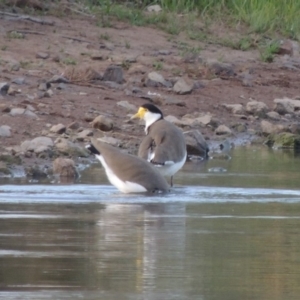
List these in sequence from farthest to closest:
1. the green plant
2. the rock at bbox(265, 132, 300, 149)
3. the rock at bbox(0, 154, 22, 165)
Answer: the green plant → the rock at bbox(265, 132, 300, 149) → the rock at bbox(0, 154, 22, 165)

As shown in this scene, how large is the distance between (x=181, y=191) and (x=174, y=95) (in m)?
6.62

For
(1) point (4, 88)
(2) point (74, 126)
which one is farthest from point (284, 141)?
(1) point (4, 88)

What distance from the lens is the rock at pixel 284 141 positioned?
14.7m

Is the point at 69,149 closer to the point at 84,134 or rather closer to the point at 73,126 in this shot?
the point at 84,134

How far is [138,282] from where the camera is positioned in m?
6.27

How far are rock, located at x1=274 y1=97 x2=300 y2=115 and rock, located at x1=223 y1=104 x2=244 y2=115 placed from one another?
64 centimetres

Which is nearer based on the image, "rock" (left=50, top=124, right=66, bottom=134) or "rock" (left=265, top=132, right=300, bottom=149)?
"rock" (left=50, top=124, right=66, bottom=134)

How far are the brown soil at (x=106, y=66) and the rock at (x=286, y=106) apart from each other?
0.93 feet

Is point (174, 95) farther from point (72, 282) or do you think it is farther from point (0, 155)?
point (72, 282)

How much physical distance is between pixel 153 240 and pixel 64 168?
11.4ft

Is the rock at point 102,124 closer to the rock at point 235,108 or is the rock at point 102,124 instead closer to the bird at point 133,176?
the rock at point 235,108

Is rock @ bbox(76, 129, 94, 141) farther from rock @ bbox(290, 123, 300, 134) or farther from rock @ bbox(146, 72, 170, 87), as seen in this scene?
rock @ bbox(146, 72, 170, 87)

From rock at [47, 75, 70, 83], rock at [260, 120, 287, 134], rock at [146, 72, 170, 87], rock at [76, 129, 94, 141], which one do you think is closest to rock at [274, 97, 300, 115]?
rock at [260, 120, 287, 134]

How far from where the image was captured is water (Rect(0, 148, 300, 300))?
6.18 meters
